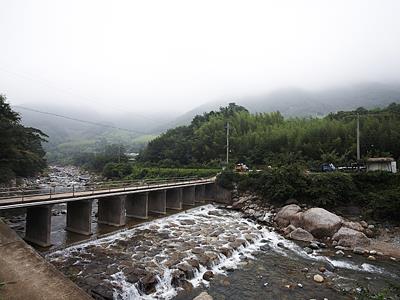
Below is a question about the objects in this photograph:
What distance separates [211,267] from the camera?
15.2 metres

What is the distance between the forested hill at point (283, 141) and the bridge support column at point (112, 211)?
78.1ft

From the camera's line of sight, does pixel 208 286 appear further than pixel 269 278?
No

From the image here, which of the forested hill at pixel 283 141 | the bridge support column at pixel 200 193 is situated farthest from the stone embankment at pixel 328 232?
the forested hill at pixel 283 141

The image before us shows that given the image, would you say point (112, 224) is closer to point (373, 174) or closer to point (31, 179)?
point (373, 174)

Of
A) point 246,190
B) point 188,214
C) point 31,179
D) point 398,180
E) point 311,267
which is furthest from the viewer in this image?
point 31,179

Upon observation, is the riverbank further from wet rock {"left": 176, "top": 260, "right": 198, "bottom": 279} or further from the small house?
the small house

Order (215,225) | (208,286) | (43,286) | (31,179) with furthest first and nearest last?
(31,179), (215,225), (208,286), (43,286)

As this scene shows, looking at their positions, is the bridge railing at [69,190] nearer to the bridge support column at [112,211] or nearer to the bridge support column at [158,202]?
the bridge support column at [112,211]

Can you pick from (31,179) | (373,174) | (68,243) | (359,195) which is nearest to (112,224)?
(68,243)

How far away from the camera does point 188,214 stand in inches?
1136

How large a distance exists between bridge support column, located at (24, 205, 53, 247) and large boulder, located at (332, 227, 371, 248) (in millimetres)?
20029

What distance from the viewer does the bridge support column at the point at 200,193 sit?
124 feet

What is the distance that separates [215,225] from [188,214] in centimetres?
526

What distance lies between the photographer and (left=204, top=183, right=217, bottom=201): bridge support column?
3909 cm
